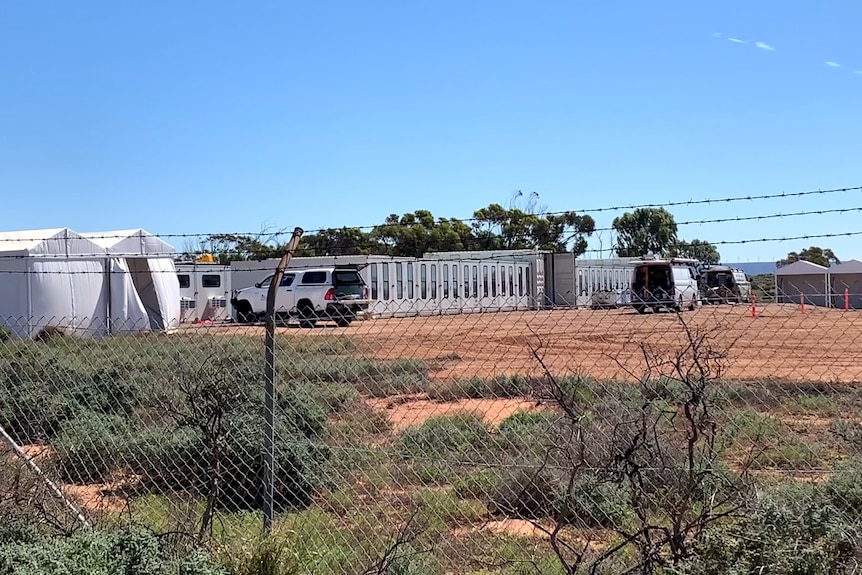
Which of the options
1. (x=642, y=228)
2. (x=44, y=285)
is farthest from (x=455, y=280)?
(x=642, y=228)

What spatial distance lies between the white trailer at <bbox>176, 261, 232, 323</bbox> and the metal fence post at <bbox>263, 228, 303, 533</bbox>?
103ft

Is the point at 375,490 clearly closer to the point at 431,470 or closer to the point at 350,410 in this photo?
the point at 431,470

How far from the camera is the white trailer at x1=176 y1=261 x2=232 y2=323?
35969 millimetres

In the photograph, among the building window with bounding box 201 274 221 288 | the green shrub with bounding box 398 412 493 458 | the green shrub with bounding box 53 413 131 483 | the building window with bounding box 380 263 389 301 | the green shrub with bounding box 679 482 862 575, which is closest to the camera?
the green shrub with bounding box 679 482 862 575

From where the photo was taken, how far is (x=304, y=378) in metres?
11.0

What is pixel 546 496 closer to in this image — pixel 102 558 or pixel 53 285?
pixel 102 558

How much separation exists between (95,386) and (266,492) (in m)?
5.03

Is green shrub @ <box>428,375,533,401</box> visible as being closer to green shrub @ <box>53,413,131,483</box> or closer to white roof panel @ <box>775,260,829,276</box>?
green shrub @ <box>53,413,131,483</box>

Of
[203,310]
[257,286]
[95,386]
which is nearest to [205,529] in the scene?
[95,386]

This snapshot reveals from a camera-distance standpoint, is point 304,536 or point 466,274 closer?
point 304,536

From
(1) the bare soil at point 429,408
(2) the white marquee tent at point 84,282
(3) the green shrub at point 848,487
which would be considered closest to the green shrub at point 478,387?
(1) the bare soil at point 429,408

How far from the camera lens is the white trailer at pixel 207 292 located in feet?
118

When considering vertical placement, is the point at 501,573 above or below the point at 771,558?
below

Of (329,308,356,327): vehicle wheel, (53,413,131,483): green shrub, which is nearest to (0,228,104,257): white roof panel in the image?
(53,413,131,483): green shrub
